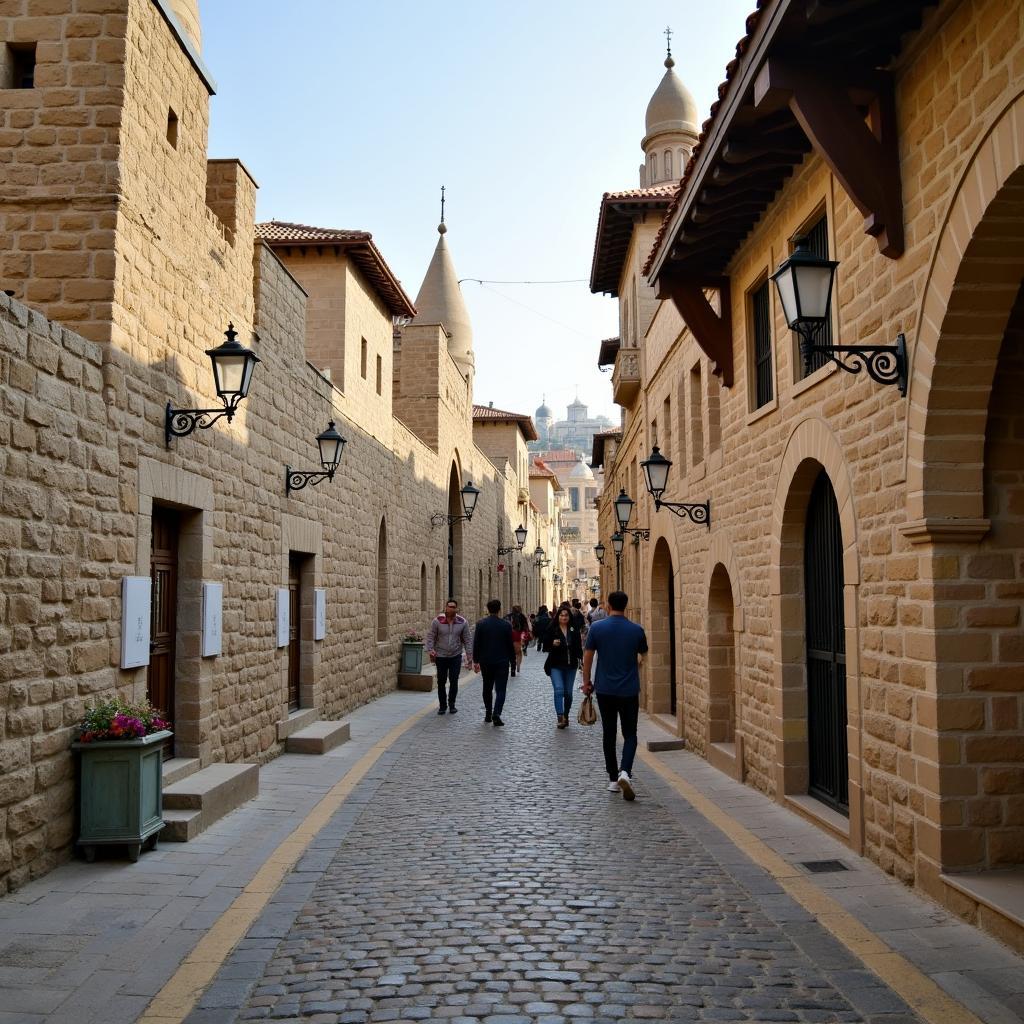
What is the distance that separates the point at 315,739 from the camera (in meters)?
11.8

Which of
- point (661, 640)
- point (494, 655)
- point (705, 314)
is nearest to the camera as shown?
point (705, 314)

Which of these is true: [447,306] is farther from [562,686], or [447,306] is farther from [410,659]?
[562,686]

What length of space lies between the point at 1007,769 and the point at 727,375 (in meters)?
5.97

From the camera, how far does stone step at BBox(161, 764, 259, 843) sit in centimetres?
724

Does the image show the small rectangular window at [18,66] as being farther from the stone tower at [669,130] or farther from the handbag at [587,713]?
the stone tower at [669,130]

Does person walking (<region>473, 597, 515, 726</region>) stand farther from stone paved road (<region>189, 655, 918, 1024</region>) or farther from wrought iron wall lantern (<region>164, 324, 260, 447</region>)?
wrought iron wall lantern (<region>164, 324, 260, 447</region>)

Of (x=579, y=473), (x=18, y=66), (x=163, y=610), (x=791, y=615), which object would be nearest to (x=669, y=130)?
(x=791, y=615)

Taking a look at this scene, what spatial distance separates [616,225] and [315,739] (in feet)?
42.5

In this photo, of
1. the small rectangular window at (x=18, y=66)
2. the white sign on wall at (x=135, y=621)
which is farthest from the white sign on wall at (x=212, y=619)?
the small rectangular window at (x=18, y=66)

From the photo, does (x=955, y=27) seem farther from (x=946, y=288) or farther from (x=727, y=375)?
(x=727, y=375)

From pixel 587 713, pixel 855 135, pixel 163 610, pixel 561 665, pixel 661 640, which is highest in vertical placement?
pixel 855 135

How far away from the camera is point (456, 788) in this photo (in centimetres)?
959

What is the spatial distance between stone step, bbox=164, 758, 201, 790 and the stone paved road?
4.39ft

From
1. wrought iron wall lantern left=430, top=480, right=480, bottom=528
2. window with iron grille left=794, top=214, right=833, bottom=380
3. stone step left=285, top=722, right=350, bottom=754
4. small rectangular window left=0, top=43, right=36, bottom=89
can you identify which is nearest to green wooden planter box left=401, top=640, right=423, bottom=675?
wrought iron wall lantern left=430, top=480, right=480, bottom=528
